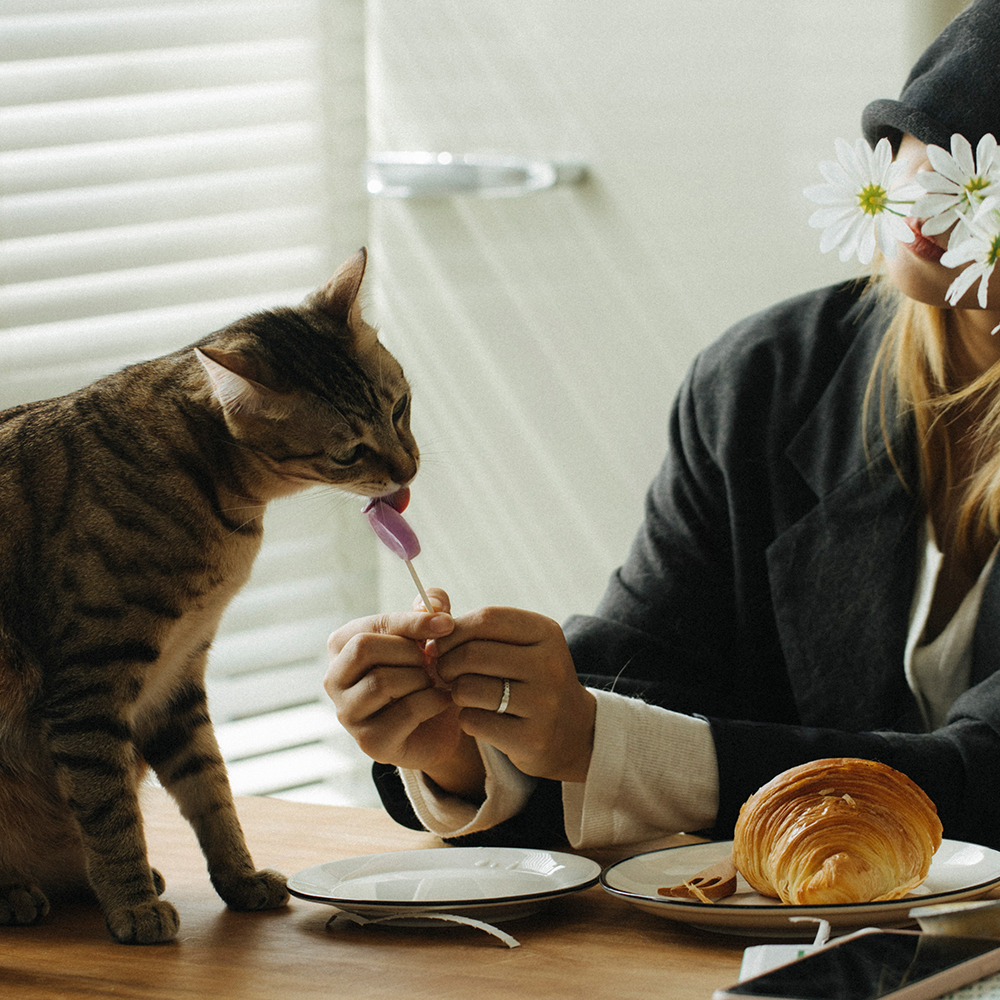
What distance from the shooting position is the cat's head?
0.91 m

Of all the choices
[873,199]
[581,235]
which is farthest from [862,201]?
[581,235]

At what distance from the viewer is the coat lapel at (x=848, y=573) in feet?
3.97

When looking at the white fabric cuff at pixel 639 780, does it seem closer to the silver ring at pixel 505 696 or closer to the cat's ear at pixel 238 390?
the silver ring at pixel 505 696

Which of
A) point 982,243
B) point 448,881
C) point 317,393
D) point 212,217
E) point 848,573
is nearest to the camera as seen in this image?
point 982,243

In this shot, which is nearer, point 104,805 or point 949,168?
point 949,168

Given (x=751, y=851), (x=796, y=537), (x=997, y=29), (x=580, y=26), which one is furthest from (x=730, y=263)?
(x=751, y=851)

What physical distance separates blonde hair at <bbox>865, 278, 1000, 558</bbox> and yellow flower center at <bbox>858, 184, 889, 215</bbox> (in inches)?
23.9

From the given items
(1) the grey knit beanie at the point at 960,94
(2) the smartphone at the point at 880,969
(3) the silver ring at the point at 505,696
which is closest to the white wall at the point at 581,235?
(1) the grey knit beanie at the point at 960,94

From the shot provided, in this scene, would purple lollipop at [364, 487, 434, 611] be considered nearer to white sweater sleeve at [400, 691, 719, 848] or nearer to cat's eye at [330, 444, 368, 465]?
cat's eye at [330, 444, 368, 465]

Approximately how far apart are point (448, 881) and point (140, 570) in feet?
1.03

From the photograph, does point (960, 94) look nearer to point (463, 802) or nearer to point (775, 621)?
point (775, 621)

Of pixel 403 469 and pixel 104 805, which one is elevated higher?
pixel 403 469

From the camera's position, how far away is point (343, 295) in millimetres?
1032

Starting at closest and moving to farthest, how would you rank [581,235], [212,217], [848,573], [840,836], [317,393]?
[840,836] → [317,393] → [848,573] → [581,235] → [212,217]
